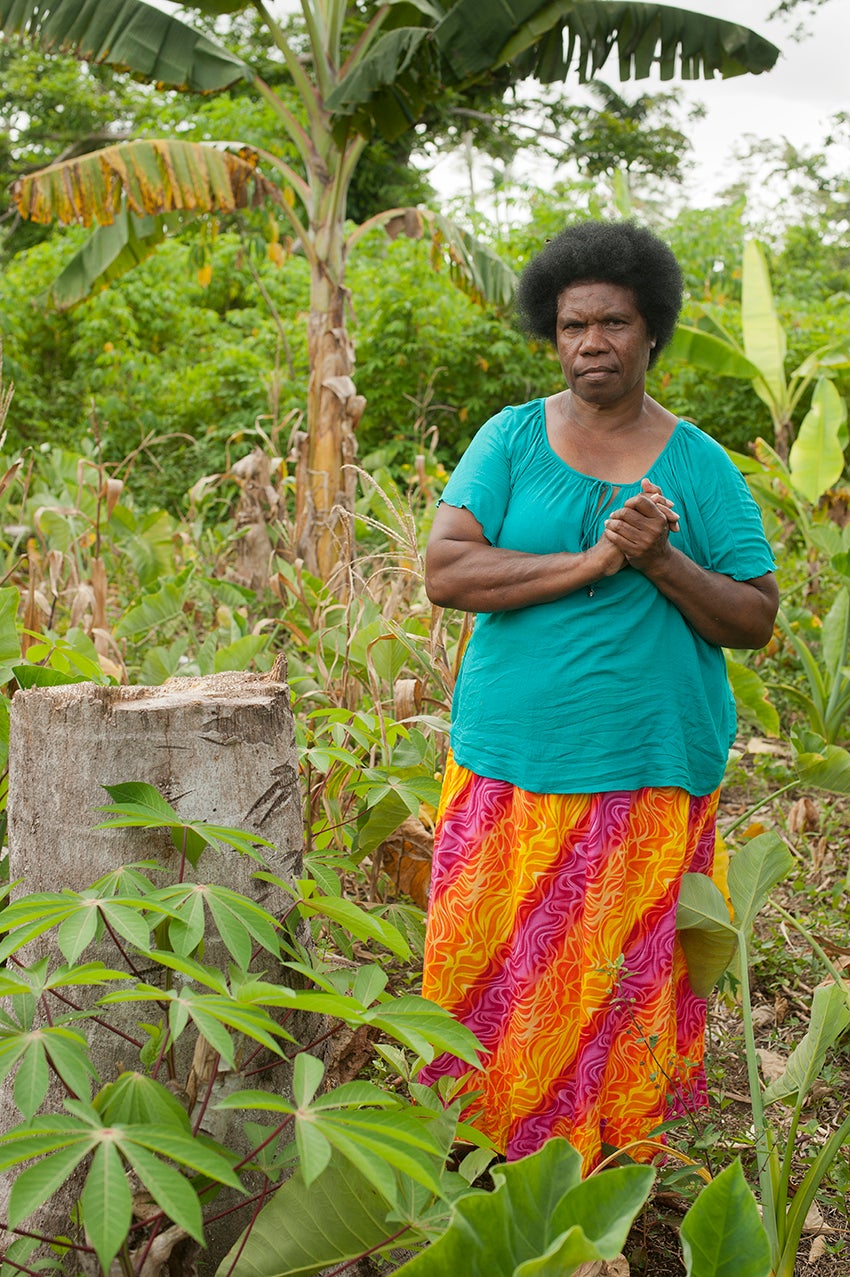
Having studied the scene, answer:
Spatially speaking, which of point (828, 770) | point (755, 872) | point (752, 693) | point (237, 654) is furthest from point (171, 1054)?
point (752, 693)

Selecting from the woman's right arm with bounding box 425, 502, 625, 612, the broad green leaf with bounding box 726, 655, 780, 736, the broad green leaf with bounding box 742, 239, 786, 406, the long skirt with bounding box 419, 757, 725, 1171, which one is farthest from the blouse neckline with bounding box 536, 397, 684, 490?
the broad green leaf with bounding box 742, 239, 786, 406

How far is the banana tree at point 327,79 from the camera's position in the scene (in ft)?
16.1

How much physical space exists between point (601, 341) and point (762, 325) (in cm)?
490

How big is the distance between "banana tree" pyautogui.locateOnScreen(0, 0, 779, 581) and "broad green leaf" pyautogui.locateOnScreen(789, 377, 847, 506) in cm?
181

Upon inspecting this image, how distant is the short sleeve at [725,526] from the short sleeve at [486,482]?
31 centimetres

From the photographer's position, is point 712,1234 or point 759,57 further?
point 759,57

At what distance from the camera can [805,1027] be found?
8.60 feet

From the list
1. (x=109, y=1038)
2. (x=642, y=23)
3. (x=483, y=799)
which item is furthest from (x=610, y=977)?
(x=642, y=23)

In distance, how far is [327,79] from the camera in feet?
17.6

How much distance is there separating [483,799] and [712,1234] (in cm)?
86

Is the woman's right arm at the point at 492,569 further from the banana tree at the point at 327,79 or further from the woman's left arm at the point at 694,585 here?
the banana tree at the point at 327,79

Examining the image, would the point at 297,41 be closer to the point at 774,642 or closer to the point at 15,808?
the point at 774,642

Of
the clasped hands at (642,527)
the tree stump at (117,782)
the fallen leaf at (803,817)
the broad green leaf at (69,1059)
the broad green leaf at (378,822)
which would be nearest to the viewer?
the broad green leaf at (69,1059)

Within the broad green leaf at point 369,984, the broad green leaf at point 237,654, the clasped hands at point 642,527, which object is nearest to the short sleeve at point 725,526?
the clasped hands at point 642,527
